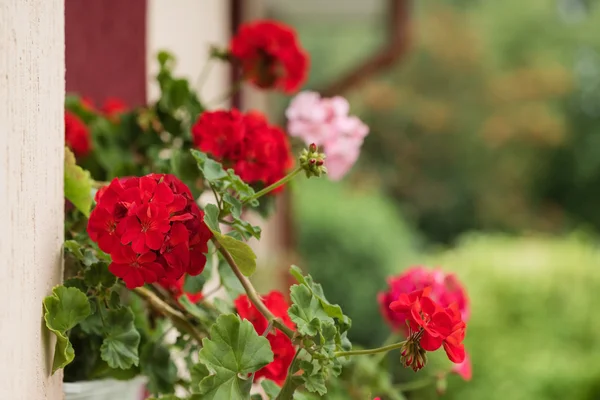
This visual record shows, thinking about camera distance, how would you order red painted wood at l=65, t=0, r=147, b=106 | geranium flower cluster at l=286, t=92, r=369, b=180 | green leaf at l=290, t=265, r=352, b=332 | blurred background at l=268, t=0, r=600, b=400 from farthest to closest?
blurred background at l=268, t=0, r=600, b=400 < red painted wood at l=65, t=0, r=147, b=106 < geranium flower cluster at l=286, t=92, r=369, b=180 < green leaf at l=290, t=265, r=352, b=332

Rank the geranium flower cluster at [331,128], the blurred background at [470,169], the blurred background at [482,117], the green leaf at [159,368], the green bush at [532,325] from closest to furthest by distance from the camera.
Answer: the green leaf at [159,368]
the geranium flower cluster at [331,128]
the green bush at [532,325]
the blurred background at [470,169]
the blurred background at [482,117]

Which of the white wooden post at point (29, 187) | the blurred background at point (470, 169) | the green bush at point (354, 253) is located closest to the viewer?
the white wooden post at point (29, 187)

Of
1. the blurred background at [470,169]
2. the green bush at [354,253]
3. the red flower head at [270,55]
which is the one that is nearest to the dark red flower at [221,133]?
the red flower head at [270,55]

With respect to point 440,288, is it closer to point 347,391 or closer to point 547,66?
point 347,391

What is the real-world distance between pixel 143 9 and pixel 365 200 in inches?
225

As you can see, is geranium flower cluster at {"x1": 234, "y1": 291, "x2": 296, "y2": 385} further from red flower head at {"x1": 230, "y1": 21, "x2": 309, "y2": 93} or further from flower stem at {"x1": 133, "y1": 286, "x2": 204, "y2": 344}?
red flower head at {"x1": 230, "y1": 21, "x2": 309, "y2": 93}

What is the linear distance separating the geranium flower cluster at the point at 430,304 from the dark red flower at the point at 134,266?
0.16 meters

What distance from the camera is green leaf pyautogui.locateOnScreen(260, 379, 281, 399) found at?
1.82 ft

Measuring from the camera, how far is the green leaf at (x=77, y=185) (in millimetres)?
598

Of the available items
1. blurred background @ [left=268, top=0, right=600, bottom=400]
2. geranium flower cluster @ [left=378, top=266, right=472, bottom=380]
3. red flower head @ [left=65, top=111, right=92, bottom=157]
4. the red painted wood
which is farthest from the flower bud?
blurred background @ [left=268, top=0, right=600, bottom=400]

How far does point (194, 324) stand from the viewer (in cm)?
62

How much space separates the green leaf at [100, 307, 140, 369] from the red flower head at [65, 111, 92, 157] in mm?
285

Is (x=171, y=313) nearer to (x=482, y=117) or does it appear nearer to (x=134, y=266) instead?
(x=134, y=266)

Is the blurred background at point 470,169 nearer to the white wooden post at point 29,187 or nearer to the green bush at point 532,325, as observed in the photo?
the green bush at point 532,325
